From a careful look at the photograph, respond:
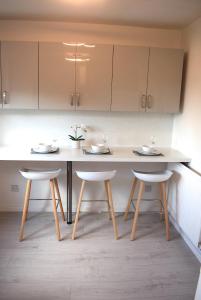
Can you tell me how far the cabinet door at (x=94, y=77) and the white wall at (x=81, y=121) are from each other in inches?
11.6

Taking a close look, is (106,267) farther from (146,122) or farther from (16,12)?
(16,12)

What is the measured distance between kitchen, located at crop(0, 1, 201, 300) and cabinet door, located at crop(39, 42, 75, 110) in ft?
0.13

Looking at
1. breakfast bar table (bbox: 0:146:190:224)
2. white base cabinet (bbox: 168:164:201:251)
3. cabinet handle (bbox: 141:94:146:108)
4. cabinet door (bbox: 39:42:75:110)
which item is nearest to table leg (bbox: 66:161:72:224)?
breakfast bar table (bbox: 0:146:190:224)

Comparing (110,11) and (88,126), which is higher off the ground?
(110,11)

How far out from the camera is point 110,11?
2.57 m

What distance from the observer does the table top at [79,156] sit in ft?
8.80

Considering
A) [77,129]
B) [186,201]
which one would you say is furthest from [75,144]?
[186,201]

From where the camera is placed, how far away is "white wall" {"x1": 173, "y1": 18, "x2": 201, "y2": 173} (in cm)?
266

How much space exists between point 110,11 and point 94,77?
2.24 ft

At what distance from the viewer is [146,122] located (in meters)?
3.31

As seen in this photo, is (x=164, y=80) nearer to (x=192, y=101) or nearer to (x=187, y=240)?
(x=192, y=101)

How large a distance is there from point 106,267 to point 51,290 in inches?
21.1

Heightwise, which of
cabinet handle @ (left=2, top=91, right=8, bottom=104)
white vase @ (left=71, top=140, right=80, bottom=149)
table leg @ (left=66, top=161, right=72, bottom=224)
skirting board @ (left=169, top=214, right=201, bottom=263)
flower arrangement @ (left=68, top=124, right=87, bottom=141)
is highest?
cabinet handle @ (left=2, top=91, right=8, bottom=104)

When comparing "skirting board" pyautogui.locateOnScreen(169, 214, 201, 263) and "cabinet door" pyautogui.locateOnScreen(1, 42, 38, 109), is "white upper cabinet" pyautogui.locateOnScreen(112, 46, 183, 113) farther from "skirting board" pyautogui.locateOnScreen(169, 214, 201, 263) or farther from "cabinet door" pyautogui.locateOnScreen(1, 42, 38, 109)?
"skirting board" pyautogui.locateOnScreen(169, 214, 201, 263)
